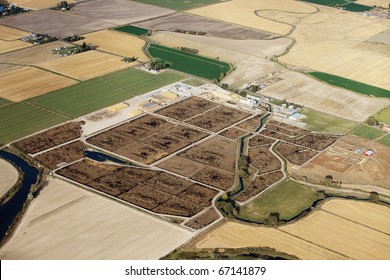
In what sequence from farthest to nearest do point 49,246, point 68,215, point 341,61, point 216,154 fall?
point 341,61, point 216,154, point 68,215, point 49,246

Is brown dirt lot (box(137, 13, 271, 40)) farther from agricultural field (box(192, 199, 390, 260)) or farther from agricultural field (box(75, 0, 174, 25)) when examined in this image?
agricultural field (box(192, 199, 390, 260))

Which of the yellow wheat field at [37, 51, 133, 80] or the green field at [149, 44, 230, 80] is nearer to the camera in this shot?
the yellow wheat field at [37, 51, 133, 80]

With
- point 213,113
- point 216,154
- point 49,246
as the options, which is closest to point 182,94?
point 213,113

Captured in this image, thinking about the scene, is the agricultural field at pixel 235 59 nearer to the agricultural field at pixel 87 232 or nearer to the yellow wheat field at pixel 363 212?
the yellow wheat field at pixel 363 212

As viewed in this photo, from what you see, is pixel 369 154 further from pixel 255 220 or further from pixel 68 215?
pixel 68 215

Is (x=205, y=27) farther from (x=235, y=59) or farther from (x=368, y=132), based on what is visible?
(x=368, y=132)

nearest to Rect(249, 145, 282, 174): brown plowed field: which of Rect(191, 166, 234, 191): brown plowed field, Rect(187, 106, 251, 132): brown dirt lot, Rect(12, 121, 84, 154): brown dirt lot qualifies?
Rect(191, 166, 234, 191): brown plowed field
